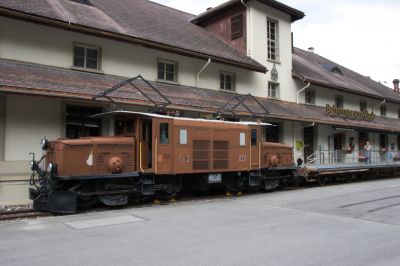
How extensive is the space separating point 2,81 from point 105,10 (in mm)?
8408

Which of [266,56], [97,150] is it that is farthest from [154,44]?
[266,56]

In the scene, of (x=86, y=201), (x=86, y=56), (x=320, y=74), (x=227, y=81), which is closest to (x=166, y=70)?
(x=86, y=56)

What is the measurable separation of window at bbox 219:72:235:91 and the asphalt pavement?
9.70 metres

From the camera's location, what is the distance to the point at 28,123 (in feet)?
44.4

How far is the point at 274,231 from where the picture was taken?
28.7 feet

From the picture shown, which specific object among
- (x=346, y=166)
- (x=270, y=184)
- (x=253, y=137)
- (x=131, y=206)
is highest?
(x=253, y=137)

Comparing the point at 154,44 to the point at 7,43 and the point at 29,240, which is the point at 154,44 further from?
the point at 29,240

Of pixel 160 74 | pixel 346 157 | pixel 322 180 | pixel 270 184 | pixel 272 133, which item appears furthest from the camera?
pixel 346 157

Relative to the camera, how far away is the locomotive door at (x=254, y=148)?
15.7 meters

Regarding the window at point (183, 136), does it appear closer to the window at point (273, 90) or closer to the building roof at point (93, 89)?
the building roof at point (93, 89)

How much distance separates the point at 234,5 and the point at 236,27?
1.35 metres

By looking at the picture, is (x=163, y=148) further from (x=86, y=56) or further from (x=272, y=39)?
(x=272, y=39)

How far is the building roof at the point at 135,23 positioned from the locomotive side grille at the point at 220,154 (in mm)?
5357

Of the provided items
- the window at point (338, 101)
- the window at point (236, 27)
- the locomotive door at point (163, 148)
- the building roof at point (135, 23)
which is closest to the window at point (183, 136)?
the locomotive door at point (163, 148)
